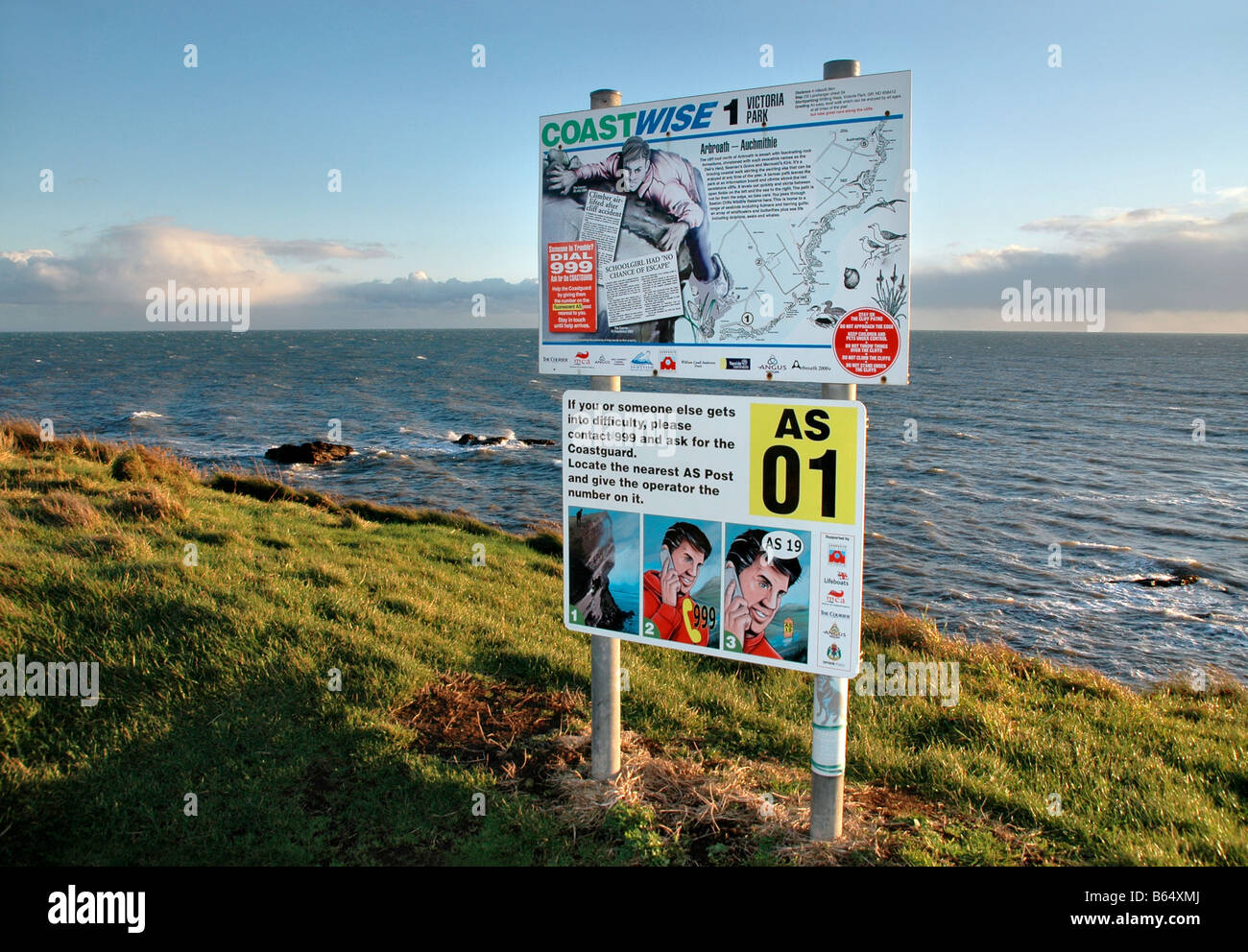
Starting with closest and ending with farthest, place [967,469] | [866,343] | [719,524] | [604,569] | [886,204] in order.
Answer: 1. [886,204]
2. [866,343]
3. [719,524]
4. [604,569]
5. [967,469]

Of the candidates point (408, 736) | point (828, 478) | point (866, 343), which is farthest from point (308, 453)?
point (866, 343)

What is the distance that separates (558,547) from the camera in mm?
16047

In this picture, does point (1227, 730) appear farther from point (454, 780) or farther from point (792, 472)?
point (454, 780)

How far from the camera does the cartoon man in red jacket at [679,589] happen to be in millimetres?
4719

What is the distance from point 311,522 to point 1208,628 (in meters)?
20.4

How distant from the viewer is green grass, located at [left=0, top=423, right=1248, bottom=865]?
14.9ft

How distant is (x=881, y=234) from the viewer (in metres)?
4.12

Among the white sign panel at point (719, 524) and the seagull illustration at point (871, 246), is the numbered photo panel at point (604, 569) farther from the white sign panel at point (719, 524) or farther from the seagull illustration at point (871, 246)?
the seagull illustration at point (871, 246)

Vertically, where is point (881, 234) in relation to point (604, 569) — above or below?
above

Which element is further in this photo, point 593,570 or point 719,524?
point 593,570

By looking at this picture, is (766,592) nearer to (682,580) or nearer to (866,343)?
(682,580)

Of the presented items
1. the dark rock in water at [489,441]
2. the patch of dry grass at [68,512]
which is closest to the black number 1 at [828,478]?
the patch of dry grass at [68,512]

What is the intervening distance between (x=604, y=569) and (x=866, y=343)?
2105mm

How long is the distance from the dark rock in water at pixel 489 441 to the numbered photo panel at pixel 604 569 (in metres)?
39.4
